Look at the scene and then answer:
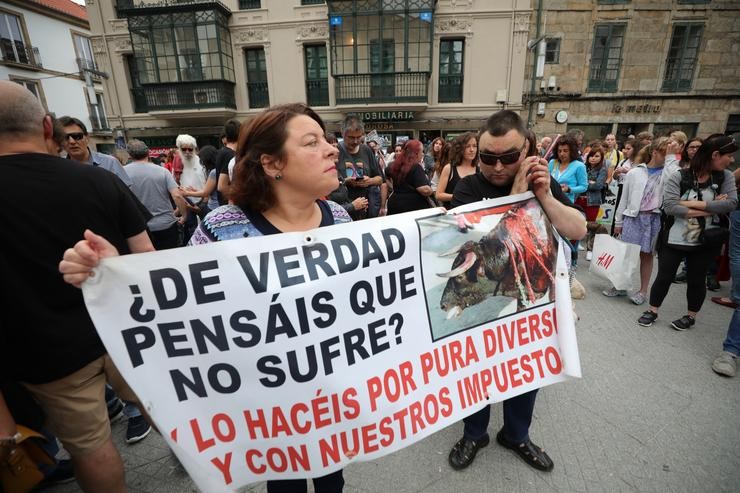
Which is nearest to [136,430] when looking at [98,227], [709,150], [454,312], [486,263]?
[98,227]

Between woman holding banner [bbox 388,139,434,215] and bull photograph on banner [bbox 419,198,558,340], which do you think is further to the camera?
woman holding banner [bbox 388,139,434,215]

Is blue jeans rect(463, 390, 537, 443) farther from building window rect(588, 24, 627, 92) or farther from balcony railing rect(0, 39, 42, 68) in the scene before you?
balcony railing rect(0, 39, 42, 68)

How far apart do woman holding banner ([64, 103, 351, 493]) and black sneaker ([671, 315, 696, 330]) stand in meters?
4.03

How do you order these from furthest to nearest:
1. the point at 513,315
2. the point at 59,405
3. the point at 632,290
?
the point at 632,290 < the point at 513,315 < the point at 59,405

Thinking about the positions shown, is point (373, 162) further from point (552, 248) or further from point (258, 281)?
point (258, 281)

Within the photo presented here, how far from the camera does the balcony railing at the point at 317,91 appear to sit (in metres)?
16.2

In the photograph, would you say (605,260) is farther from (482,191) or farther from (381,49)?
(381,49)

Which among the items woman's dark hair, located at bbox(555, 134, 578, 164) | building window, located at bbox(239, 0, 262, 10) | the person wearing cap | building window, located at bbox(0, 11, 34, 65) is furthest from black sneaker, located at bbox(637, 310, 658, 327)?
building window, located at bbox(0, 11, 34, 65)

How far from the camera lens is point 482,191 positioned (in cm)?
192

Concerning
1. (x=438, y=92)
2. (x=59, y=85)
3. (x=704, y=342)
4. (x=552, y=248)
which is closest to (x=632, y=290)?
(x=704, y=342)

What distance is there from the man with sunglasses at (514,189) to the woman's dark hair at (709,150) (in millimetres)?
2623

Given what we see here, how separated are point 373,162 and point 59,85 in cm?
3044

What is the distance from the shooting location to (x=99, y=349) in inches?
62.2

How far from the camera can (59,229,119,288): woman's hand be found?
44.3 inches
